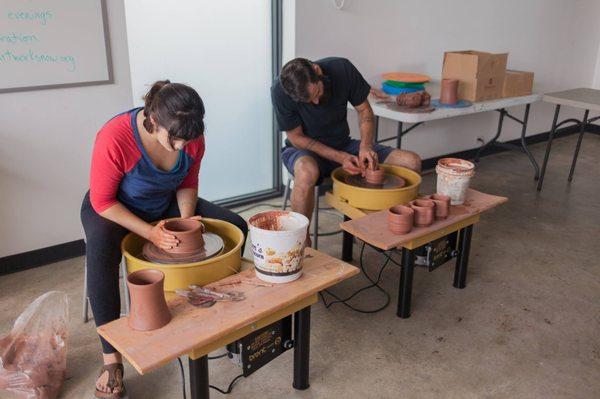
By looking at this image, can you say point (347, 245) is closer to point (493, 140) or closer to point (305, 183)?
point (305, 183)

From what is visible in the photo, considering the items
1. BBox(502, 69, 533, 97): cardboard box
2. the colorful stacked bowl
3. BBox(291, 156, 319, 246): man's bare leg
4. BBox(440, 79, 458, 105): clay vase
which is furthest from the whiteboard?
BBox(502, 69, 533, 97): cardboard box

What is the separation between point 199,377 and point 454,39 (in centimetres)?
333

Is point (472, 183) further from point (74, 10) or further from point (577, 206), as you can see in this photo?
point (74, 10)

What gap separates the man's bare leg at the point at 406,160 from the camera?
251cm

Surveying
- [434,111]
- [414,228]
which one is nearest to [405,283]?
[414,228]

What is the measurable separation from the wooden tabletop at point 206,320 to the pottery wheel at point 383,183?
2.71 ft

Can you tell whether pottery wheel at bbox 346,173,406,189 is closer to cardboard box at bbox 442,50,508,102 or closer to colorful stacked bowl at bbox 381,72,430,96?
colorful stacked bowl at bbox 381,72,430,96

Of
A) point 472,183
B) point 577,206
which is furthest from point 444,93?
point 577,206

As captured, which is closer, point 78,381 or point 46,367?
point 46,367

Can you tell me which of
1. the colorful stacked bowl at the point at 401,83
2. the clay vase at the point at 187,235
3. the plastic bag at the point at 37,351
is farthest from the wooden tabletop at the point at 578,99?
the plastic bag at the point at 37,351

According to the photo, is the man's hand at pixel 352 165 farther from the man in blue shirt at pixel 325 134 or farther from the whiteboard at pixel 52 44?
the whiteboard at pixel 52 44

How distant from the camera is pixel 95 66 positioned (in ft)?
7.85

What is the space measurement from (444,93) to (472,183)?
858mm

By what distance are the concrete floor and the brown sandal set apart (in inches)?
3.0
